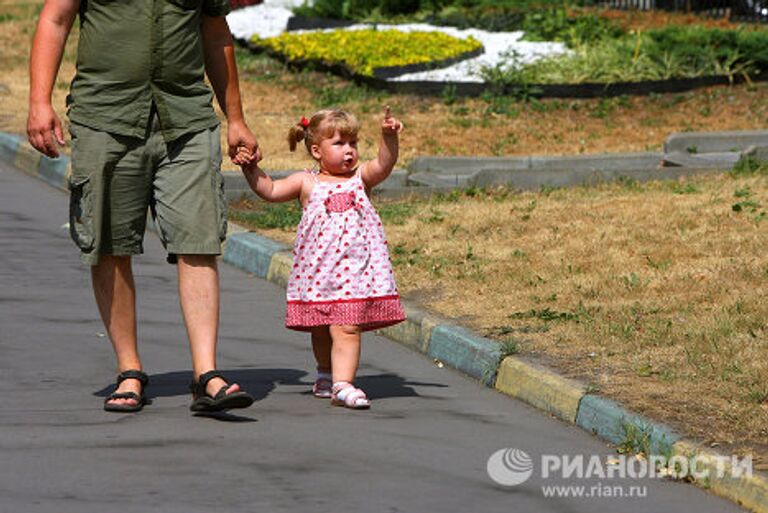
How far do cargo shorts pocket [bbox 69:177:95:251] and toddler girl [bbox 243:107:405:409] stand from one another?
72 centimetres

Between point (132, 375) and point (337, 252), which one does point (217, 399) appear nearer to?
point (132, 375)

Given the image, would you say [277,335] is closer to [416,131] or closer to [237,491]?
[237,491]

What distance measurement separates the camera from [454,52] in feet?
65.9

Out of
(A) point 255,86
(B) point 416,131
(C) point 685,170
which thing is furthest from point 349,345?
(A) point 255,86

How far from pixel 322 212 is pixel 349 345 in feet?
1.83

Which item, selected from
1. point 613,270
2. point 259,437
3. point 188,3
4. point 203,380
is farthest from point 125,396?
→ point 613,270

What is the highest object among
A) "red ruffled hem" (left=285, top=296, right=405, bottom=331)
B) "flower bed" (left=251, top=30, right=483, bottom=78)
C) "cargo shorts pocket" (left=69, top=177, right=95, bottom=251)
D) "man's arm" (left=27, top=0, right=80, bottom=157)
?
"man's arm" (left=27, top=0, right=80, bottom=157)

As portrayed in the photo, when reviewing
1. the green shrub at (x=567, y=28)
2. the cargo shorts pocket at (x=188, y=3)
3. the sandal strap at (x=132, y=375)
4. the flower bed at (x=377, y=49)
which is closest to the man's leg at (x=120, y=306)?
the sandal strap at (x=132, y=375)

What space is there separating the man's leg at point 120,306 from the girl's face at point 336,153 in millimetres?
922

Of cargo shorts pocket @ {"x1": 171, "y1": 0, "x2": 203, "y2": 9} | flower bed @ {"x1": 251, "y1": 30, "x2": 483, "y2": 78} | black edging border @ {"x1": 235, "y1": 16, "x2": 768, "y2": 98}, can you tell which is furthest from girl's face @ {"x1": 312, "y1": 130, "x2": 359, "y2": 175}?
flower bed @ {"x1": 251, "y1": 30, "x2": 483, "y2": 78}

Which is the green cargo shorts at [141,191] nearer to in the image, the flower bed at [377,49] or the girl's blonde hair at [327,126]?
the girl's blonde hair at [327,126]

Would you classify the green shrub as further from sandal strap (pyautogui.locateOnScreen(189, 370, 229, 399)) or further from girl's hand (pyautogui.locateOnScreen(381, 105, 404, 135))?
sandal strap (pyautogui.locateOnScreen(189, 370, 229, 399))

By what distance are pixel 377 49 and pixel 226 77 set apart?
13.4 metres

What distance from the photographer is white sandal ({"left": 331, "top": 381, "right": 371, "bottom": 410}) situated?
729 cm
